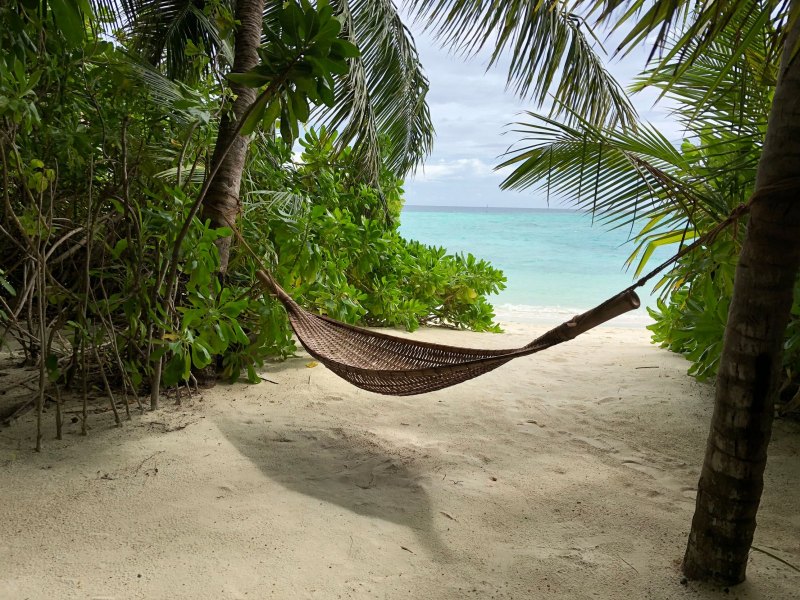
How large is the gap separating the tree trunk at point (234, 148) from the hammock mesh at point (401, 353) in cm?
29

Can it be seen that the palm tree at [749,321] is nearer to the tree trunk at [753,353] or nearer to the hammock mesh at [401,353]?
the tree trunk at [753,353]

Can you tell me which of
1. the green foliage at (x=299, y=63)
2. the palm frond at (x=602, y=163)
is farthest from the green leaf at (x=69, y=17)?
the palm frond at (x=602, y=163)

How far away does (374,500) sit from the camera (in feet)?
5.35

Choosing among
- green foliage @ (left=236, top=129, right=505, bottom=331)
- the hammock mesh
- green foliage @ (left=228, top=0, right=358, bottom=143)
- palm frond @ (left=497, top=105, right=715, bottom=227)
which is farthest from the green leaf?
palm frond @ (left=497, top=105, right=715, bottom=227)

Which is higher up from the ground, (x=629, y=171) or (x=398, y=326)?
(x=629, y=171)

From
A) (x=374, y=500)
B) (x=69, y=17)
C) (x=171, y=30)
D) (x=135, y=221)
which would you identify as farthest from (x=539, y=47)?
(x=69, y=17)

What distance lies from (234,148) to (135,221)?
60cm

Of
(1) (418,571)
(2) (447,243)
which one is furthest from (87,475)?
(2) (447,243)

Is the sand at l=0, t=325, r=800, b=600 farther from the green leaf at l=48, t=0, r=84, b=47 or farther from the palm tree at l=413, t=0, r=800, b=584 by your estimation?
the green leaf at l=48, t=0, r=84, b=47

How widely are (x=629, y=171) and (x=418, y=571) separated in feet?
5.72

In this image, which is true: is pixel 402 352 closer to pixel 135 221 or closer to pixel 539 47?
pixel 135 221

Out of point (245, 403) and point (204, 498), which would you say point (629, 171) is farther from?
point (204, 498)

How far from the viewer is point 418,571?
132cm

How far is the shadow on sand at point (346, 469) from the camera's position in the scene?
1.57m
